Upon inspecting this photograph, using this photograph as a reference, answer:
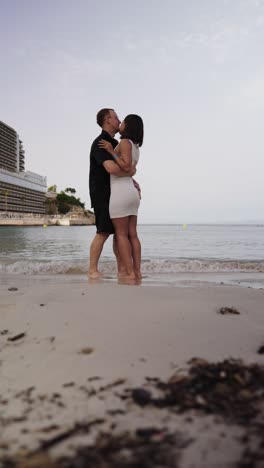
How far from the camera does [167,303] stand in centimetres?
218

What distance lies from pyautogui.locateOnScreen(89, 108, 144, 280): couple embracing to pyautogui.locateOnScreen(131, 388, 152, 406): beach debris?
2.74 meters

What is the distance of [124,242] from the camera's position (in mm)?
3887

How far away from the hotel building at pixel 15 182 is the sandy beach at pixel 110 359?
99.3 metres

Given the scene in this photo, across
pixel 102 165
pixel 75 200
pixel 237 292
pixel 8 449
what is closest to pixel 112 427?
pixel 8 449

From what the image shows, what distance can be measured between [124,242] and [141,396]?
2.80 metres

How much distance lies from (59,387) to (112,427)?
0.32 meters

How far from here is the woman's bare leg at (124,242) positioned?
3.89 m

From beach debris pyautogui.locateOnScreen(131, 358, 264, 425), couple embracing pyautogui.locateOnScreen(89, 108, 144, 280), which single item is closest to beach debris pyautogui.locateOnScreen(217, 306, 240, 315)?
beach debris pyautogui.locateOnScreen(131, 358, 264, 425)

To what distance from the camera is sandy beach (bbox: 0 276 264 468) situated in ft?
3.03

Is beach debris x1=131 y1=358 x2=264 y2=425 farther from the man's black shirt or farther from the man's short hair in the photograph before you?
the man's short hair

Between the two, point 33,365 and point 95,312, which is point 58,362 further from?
point 95,312

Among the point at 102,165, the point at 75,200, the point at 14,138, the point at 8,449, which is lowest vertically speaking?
the point at 8,449

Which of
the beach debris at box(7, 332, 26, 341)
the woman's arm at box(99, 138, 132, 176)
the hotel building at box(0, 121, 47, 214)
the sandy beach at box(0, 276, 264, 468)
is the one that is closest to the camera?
the sandy beach at box(0, 276, 264, 468)

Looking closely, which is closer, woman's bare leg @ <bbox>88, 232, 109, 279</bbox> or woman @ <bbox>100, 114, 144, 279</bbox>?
woman @ <bbox>100, 114, 144, 279</bbox>
